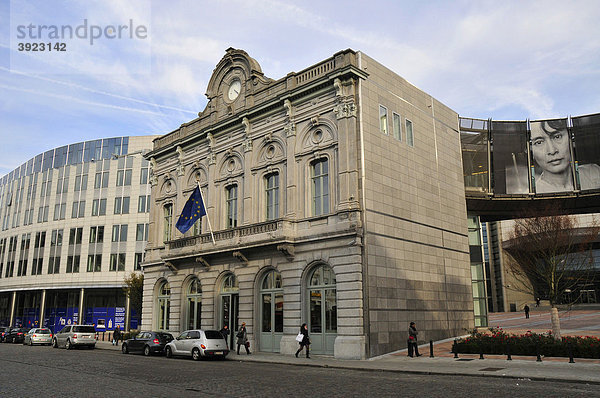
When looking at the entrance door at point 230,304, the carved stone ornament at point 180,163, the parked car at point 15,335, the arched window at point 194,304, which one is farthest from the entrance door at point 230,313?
the parked car at point 15,335

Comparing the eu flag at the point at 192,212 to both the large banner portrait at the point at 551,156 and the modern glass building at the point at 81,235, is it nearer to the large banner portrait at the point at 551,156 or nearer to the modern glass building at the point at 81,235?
the large banner portrait at the point at 551,156

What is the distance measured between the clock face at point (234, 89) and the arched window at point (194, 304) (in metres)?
13.1

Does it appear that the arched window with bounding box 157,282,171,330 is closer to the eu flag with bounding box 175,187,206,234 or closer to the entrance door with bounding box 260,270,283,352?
the eu flag with bounding box 175,187,206,234

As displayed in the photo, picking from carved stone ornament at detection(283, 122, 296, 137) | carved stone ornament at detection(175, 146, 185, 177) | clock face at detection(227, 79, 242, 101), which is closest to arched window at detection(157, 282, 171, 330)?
carved stone ornament at detection(175, 146, 185, 177)

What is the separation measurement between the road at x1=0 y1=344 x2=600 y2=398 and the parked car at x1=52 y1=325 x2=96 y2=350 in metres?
15.7

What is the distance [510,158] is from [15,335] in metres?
47.8

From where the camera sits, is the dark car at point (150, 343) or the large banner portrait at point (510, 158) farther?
the large banner portrait at point (510, 158)

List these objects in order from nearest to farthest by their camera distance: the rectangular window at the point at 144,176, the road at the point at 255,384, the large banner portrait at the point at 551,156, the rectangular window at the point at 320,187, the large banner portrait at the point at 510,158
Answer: the road at the point at 255,384, the rectangular window at the point at 320,187, the large banner portrait at the point at 551,156, the large banner portrait at the point at 510,158, the rectangular window at the point at 144,176

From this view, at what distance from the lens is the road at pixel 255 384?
12500 mm

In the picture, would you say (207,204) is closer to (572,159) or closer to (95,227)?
(572,159)

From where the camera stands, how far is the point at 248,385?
1437 cm

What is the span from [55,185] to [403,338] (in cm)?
5990

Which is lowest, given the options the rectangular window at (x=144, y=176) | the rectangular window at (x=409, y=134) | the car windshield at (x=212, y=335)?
the car windshield at (x=212, y=335)

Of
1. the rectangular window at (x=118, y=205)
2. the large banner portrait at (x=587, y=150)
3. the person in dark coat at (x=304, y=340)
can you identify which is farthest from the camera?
the rectangular window at (x=118, y=205)
